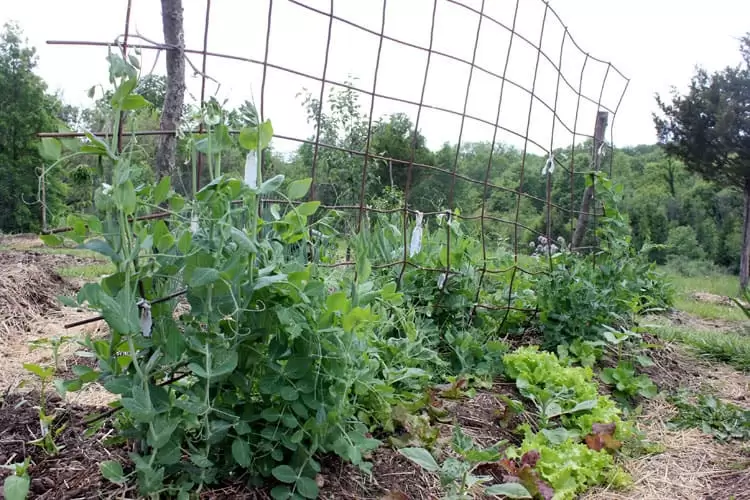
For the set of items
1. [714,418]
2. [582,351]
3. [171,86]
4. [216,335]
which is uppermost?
[171,86]

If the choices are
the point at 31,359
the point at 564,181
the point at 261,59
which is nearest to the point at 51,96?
the point at 564,181

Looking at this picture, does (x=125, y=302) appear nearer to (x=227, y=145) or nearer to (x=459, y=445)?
(x=227, y=145)

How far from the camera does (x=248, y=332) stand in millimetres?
1424

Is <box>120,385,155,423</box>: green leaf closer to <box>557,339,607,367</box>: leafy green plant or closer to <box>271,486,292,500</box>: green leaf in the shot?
<box>271,486,292,500</box>: green leaf

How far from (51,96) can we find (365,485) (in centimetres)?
2518

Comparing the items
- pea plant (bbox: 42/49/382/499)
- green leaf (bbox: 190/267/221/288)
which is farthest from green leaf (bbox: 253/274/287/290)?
green leaf (bbox: 190/267/221/288)

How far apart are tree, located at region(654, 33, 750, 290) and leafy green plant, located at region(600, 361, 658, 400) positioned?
40.3ft

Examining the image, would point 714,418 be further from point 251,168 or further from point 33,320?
point 33,320

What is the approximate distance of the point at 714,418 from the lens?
2826 millimetres

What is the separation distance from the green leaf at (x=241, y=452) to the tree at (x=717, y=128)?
14.5 m

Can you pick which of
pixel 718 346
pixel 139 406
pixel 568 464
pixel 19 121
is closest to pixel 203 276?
pixel 139 406

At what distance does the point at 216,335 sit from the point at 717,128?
15.1 metres

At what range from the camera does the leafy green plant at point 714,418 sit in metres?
2.70

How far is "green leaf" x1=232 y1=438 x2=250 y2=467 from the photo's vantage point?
1419 mm
